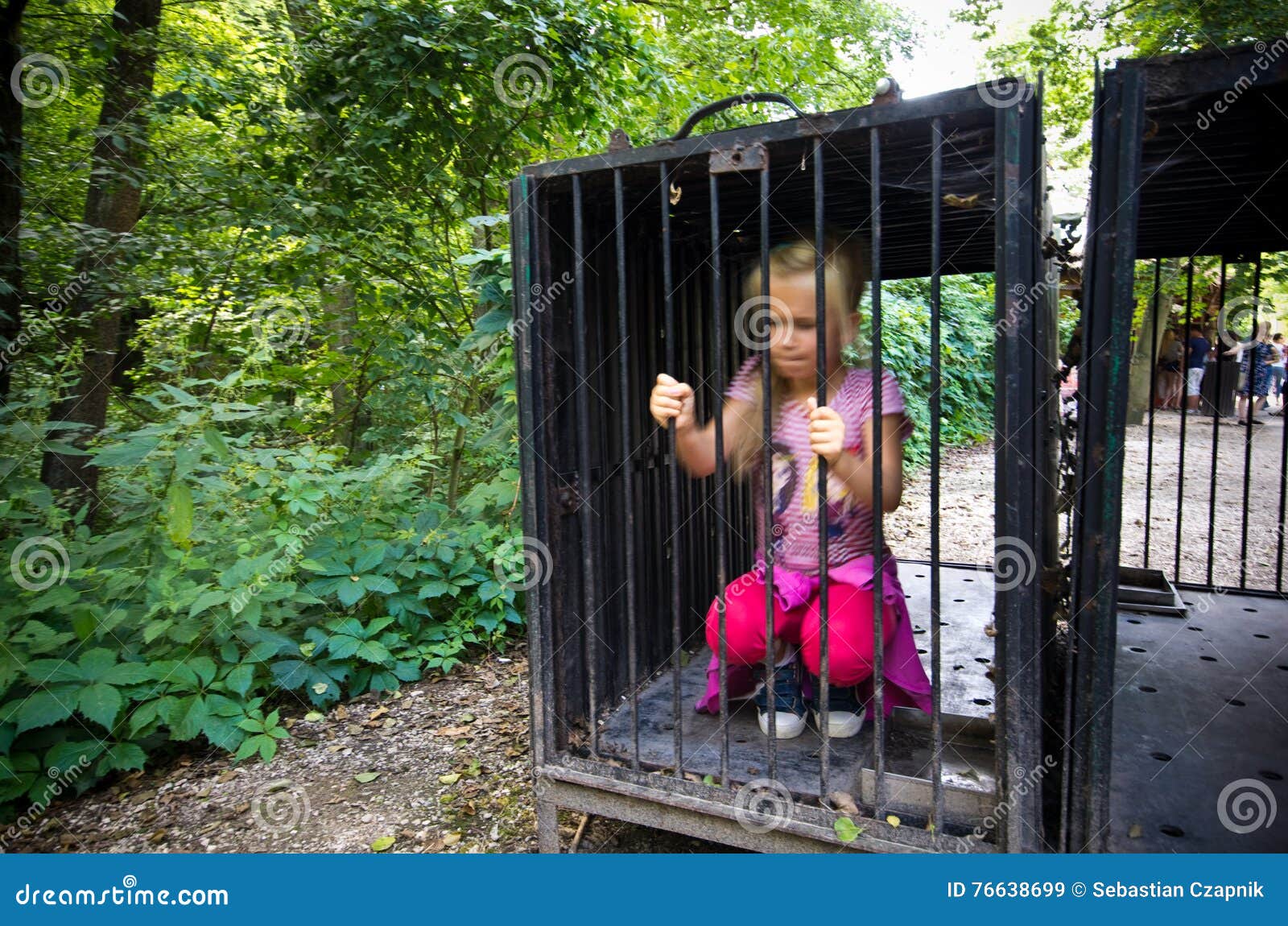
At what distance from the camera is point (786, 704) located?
8.38 ft

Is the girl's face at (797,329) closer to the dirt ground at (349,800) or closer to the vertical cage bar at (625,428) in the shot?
the vertical cage bar at (625,428)

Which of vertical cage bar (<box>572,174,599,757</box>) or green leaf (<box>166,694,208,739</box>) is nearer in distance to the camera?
vertical cage bar (<box>572,174,599,757</box>)

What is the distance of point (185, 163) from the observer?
4668 mm

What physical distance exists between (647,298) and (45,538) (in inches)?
117

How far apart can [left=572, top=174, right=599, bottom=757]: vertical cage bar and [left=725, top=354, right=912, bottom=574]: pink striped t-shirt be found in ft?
1.89

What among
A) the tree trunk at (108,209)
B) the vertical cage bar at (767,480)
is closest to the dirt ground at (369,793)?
the vertical cage bar at (767,480)

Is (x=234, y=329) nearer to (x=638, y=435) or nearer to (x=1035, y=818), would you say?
(x=638, y=435)

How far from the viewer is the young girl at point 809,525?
240 cm
